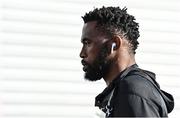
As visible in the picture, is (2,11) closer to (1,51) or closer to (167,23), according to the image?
(1,51)

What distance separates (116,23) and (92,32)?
16cm

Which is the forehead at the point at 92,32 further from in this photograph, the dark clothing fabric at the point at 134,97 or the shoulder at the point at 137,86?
the shoulder at the point at 137,86

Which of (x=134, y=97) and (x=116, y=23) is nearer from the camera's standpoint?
(x=134, y=97)

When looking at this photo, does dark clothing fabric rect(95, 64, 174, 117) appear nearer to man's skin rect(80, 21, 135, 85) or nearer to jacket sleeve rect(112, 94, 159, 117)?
jacket sleeve rect(112, 94, 159, 117)

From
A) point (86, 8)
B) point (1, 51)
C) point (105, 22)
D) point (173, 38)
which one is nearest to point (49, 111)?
point (1, 51)

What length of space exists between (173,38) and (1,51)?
1.87 meters

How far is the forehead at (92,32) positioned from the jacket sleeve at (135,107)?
0.57m

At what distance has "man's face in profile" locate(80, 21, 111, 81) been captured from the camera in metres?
3.36

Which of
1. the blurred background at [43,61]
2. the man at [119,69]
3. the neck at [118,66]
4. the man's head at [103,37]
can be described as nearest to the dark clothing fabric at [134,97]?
the man at [119,69]

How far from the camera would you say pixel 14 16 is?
550 centimetres

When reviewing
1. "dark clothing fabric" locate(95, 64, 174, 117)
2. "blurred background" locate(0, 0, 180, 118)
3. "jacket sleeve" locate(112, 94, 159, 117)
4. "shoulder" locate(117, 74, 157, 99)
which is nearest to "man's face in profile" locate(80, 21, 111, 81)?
"dark clothing fabric" locate(95, 64, 174, 117)

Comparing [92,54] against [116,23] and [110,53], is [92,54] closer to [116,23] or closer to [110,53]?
[110,53]

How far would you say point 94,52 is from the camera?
341 cm

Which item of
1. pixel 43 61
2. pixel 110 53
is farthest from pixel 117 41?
pixel 43 61
